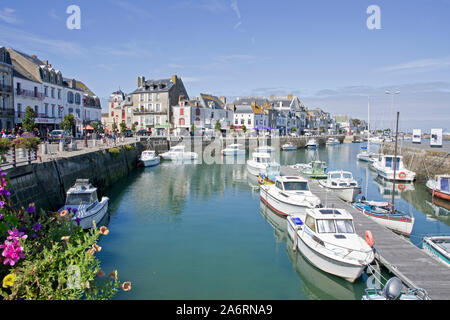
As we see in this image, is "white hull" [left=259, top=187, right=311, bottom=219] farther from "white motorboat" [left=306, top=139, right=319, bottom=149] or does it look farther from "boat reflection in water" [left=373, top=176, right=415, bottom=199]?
"white motorboat" [left=306, top=139, right=319, bottom=149]

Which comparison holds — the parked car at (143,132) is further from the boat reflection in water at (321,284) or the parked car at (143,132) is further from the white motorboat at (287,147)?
the boat reflection in water at (321,284)

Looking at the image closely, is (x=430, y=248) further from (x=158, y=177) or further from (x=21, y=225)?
(x=158, y=177)

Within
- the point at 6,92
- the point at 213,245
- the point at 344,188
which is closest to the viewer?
the point at 213,245

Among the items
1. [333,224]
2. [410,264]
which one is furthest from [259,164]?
[410,264]

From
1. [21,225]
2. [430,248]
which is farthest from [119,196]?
[430,248]

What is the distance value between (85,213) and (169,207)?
25.4ft

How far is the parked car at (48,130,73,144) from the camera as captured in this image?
36.9 metres

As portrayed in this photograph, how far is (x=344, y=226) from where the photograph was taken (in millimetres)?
14203

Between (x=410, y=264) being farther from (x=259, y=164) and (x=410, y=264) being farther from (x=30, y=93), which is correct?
(x=30, y=93)

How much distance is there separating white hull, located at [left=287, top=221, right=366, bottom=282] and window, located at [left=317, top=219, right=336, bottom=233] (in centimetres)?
68

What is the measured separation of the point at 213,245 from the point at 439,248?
402 inches

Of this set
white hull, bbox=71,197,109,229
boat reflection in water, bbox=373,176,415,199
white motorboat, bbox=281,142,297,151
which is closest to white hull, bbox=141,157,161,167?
white hull, bbox=71,197,109,229

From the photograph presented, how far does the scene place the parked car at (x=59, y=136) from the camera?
36922mm

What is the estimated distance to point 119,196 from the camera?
1115 inches
